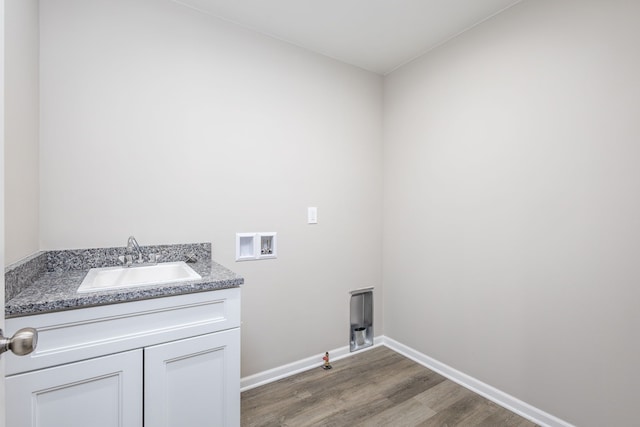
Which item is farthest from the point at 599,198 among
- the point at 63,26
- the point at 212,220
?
the point at 63,26

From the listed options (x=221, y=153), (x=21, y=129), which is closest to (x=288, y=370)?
(x=221, y=153)

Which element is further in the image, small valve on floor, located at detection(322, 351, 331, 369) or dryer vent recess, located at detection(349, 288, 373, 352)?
dryer vent recess, located at detection(349, 288, 373, 352)

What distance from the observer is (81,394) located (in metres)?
1.16

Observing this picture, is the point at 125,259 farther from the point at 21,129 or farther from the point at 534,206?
the point at 534,206

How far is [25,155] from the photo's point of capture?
1.42 meters

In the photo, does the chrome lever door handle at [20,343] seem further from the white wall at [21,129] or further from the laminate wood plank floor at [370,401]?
the laminate wood plank floor at [370,401]

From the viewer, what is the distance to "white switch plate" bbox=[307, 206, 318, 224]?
8.04 ft

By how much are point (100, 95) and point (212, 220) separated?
0.92 metres

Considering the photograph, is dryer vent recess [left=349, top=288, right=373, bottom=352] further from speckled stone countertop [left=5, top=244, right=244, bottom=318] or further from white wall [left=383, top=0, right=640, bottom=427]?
speckled stone countertop [left=5, top=244, right=244, bottom=318]

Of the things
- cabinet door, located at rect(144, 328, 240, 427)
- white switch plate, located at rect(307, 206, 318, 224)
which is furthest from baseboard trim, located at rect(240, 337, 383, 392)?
white switch plate, located at rect(307, 206, 318, 224)

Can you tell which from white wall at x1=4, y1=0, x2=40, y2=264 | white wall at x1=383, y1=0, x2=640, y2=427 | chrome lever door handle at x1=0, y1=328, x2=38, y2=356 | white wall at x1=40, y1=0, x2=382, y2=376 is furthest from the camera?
white wall at x1=40, y1=0, x2=382, y2=376

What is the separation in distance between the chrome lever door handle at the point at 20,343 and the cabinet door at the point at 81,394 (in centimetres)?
63

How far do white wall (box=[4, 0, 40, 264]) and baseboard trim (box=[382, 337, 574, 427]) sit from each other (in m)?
2.60

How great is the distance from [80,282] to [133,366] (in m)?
0.47
